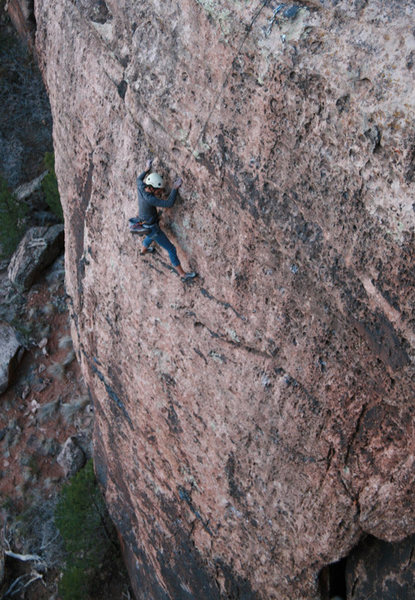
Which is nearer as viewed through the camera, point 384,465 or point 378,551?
point 384,465

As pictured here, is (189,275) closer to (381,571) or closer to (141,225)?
(141,225)

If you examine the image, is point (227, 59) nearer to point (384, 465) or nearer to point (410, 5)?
point (410, 5)

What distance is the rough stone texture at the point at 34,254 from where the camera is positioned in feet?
46.3

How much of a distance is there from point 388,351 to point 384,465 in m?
1.33

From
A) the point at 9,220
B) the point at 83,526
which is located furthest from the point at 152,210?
the point at 9,220

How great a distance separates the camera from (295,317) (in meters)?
4.94

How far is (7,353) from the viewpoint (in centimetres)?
1315

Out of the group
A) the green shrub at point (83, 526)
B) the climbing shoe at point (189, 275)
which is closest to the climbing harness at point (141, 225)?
the climbing shoe at point (189, 275)

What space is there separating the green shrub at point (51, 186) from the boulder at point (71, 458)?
6675 millimetres

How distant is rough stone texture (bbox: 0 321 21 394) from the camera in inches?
506

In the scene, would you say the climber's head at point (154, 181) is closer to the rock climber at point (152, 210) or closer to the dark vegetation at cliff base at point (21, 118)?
the rock climber at point (152, 210)

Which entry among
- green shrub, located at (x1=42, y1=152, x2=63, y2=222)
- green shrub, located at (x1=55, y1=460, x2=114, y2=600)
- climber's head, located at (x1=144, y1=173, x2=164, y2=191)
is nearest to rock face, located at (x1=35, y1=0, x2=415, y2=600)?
climber's head, located at (x1=144, y1=173, x2=164, y2=191)

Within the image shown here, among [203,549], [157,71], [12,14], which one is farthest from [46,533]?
[12,14]

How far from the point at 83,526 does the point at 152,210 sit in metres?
7.91
